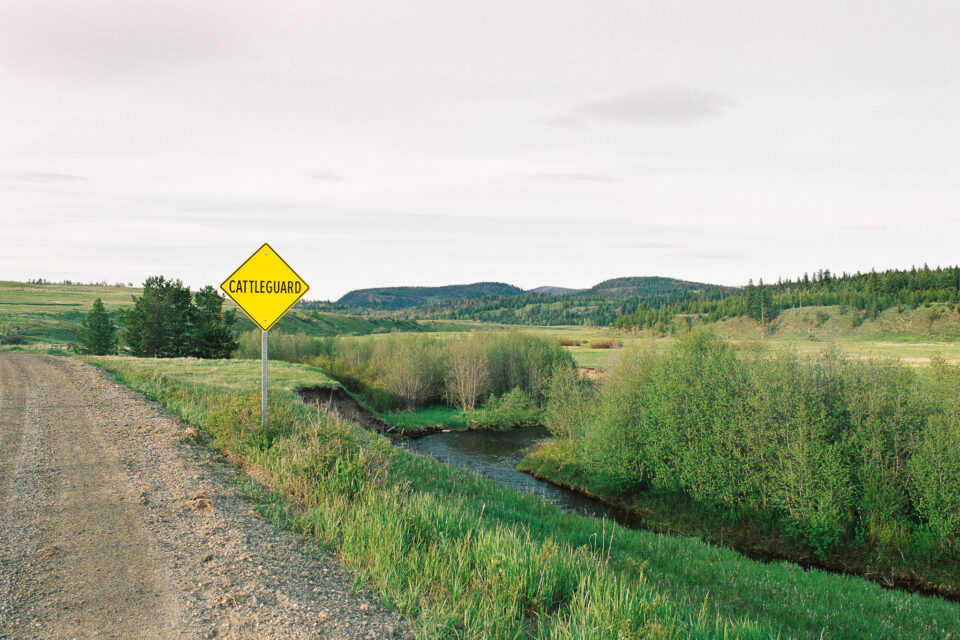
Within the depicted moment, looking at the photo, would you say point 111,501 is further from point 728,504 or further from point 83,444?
point 728,504

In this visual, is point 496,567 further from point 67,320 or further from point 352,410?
point 67,320

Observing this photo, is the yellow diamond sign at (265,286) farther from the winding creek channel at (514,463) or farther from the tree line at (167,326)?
the tree line at (167,326)

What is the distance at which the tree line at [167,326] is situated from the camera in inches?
2032

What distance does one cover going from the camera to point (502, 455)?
135 feet

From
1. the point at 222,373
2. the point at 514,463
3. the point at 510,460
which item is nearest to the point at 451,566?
the point at 222,373

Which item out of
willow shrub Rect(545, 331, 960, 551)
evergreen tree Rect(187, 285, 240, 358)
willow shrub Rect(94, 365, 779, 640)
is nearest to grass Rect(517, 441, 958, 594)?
willow shrub Rect(545, 331, 960, 551)

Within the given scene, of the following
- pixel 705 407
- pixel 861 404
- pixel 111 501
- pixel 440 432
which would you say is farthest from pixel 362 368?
pixel 111 501

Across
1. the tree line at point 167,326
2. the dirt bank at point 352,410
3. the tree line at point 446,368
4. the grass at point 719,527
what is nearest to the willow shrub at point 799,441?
the grass at point 719,527

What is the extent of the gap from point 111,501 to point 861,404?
27.5 meters

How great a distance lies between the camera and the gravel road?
193 inches

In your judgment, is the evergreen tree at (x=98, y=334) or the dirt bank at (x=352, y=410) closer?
the dirt bank at (x=352, y=410)

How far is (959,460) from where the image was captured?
68.4 ft

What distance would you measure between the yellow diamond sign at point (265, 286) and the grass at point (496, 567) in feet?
7.05

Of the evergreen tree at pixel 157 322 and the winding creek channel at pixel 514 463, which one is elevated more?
the evergreen tree at pixel 157 322
